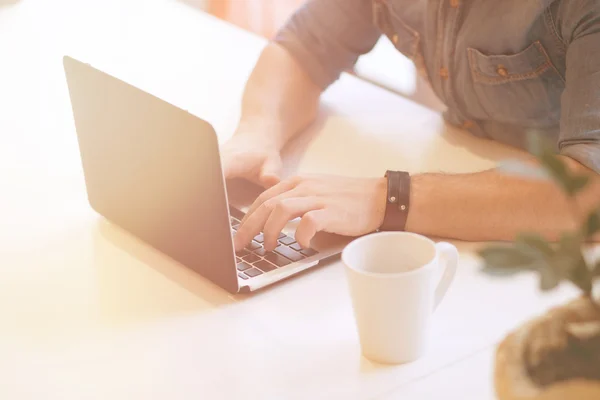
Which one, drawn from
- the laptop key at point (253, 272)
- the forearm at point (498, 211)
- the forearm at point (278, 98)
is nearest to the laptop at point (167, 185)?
the laptop key at point (253, 272)

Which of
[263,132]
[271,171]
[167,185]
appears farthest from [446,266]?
[263,132]

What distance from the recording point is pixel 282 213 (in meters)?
1.02

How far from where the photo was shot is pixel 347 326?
2.94 feet

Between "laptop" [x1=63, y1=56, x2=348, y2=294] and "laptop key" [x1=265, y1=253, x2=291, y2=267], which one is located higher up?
"laptop" [x1=63, y1=56, x2=348, y2=294]

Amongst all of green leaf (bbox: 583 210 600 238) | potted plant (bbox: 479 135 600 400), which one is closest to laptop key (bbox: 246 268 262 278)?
potted plant (bbox: 479 135 600 400)

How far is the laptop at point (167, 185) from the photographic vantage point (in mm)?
909

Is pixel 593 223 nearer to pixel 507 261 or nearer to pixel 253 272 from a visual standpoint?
pixel 507 261

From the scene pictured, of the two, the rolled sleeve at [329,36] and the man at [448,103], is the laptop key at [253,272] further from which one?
the rolled sleeve at [329,36]

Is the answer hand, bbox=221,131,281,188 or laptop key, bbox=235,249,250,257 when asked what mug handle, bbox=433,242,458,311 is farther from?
hand, bbox=221,131,281,188

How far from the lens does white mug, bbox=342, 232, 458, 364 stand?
0.78 meters

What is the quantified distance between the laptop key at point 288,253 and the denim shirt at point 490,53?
1.17 ft

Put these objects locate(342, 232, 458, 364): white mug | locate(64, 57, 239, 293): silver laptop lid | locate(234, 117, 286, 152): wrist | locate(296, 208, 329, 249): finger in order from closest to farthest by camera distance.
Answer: locate(342, 232, 458, 364): white mug, locate(64, 57, 239, 293): silver laptop lid, locate(296, 208, 329, 249): finger, locate(234, 117, 286, 152): wrist

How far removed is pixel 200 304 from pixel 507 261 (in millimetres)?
547

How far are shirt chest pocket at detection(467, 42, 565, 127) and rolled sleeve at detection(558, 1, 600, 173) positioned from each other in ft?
0.34
